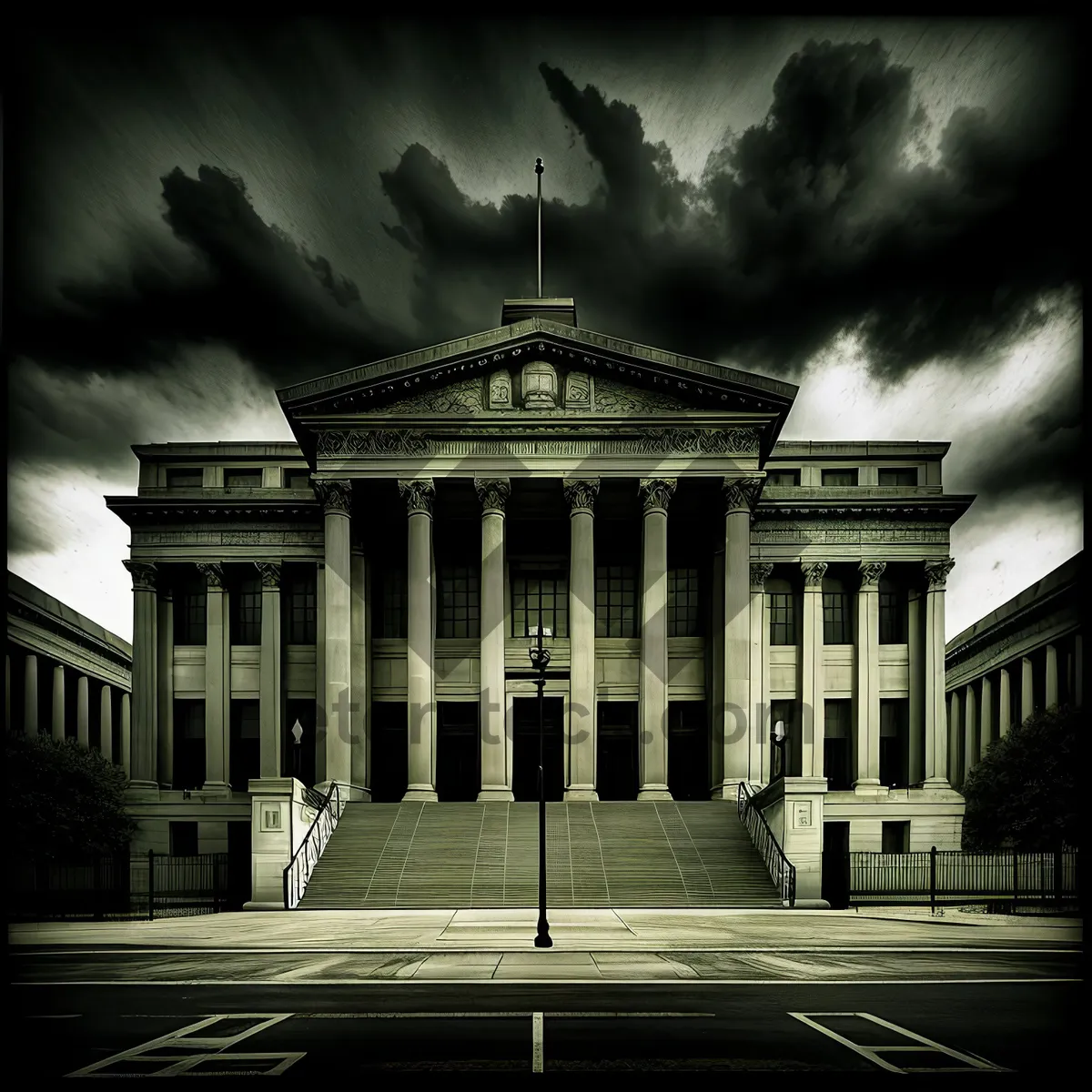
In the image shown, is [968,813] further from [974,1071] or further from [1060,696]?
[974,1071]

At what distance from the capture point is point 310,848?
106 ft

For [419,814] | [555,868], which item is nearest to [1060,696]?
[555,868]

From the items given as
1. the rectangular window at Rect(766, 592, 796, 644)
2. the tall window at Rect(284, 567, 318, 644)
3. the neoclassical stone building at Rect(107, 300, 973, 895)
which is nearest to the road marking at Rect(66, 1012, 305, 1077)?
the neoclassical stone building at Rect(107, 300, 973, 895)

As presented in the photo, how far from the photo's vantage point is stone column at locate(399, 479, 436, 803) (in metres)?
39.8

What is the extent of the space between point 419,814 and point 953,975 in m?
23.6

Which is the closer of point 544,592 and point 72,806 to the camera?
point 72,806

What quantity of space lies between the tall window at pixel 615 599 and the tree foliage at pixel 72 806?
20816mm

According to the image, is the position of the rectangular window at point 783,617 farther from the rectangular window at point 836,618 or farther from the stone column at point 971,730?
the stone column at point 971,730

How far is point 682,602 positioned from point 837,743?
1024cm

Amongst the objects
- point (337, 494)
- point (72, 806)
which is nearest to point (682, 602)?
point (337, 494)

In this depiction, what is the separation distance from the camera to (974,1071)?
6.68 metres

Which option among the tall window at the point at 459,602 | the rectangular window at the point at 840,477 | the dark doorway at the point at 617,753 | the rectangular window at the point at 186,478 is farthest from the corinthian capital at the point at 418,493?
the rectangular window at the point at 840,477

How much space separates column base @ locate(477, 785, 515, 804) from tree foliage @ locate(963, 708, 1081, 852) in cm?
1598

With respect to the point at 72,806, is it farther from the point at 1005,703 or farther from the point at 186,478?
the point at 1005,703
